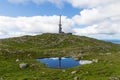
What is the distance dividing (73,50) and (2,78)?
7571 centimetres

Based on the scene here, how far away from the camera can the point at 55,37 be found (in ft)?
653

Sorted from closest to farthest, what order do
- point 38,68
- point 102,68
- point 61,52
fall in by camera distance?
point 102,68 → point 38,68 → point 61,52

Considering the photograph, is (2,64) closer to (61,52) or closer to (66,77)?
(66,77)

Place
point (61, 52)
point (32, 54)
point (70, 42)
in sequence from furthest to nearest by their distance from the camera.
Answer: point (70, 42)
point (61, 52)
point (32, 54)

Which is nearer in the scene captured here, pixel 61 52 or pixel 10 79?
pixel 10 79

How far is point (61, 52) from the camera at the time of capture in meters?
139

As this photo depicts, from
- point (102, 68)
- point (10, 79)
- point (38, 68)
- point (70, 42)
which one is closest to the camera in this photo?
point (10, 79)

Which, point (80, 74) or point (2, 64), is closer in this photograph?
point (80, 74)

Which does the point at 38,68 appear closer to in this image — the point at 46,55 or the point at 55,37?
the point at 46,55

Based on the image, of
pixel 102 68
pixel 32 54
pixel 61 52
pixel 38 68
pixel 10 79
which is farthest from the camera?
pixel 61 52

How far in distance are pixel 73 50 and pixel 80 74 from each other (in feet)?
229

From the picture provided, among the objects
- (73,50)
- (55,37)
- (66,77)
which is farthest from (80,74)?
(55,37)

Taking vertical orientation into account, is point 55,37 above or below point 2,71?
above

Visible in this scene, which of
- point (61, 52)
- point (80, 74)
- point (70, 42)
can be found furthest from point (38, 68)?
point (70, 42)
